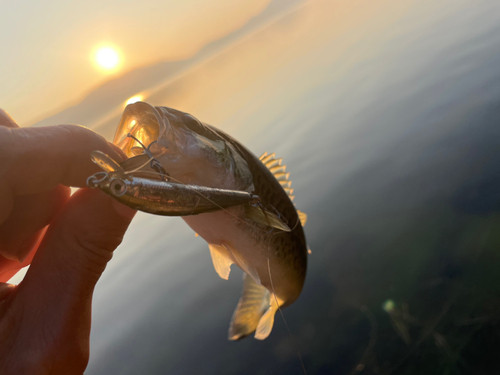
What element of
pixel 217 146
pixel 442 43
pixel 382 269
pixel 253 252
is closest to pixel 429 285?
pixel 382 269

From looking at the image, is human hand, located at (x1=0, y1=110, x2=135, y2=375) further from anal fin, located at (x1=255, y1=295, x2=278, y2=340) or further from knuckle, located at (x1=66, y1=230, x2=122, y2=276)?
anal fin, located at (x1=255, y1=295, x2=278, y2=340)

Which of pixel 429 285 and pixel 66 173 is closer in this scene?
pixel 66 173

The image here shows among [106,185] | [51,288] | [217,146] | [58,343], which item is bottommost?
[58,343]

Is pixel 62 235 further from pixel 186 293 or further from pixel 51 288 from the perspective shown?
pixel 186 293

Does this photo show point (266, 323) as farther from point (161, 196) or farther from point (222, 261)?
point (161, 196)

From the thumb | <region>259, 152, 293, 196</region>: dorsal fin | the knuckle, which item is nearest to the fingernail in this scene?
the thumb

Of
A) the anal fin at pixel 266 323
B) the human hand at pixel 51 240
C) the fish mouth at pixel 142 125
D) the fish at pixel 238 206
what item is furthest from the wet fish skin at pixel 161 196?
the anal fin at pixel 266 323
